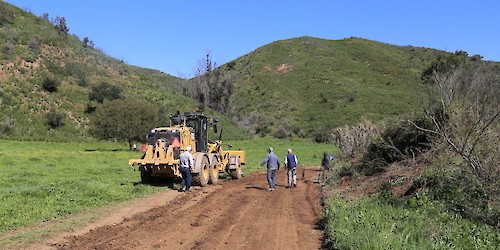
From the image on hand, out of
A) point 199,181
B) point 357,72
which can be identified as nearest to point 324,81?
point 357,72

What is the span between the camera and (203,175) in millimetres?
16703

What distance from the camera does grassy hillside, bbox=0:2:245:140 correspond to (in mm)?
43594

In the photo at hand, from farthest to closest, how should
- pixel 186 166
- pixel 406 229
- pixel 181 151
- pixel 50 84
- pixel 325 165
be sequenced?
1. pixel 50 84
2. pixel 325 165
3. pixel 181 151
4. pixel 186 166
5. pixel 406 229

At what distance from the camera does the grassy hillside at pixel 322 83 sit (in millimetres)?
63844

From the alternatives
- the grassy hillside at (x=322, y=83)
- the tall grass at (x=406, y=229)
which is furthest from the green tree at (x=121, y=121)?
the tall grass at (x=406, y=229)

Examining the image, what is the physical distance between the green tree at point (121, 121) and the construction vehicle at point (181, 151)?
1902cm

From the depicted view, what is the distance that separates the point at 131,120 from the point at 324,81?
4794cm

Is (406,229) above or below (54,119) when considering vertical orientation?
below

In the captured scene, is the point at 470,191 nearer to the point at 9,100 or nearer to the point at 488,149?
the point at 488,149

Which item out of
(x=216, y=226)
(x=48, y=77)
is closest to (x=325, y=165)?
(x=216, y=226)

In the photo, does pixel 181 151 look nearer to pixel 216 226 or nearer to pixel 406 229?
pixel 216 226

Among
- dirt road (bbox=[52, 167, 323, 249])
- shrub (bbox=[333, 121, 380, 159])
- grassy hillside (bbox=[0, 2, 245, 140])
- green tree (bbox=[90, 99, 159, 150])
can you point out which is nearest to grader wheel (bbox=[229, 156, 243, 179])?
dirt road (bbox=[52, 167, 323, 249])

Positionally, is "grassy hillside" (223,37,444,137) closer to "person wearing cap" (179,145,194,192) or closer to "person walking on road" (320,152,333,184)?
"person walking on road" (320,152,333,184)

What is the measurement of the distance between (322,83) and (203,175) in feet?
→ 205
